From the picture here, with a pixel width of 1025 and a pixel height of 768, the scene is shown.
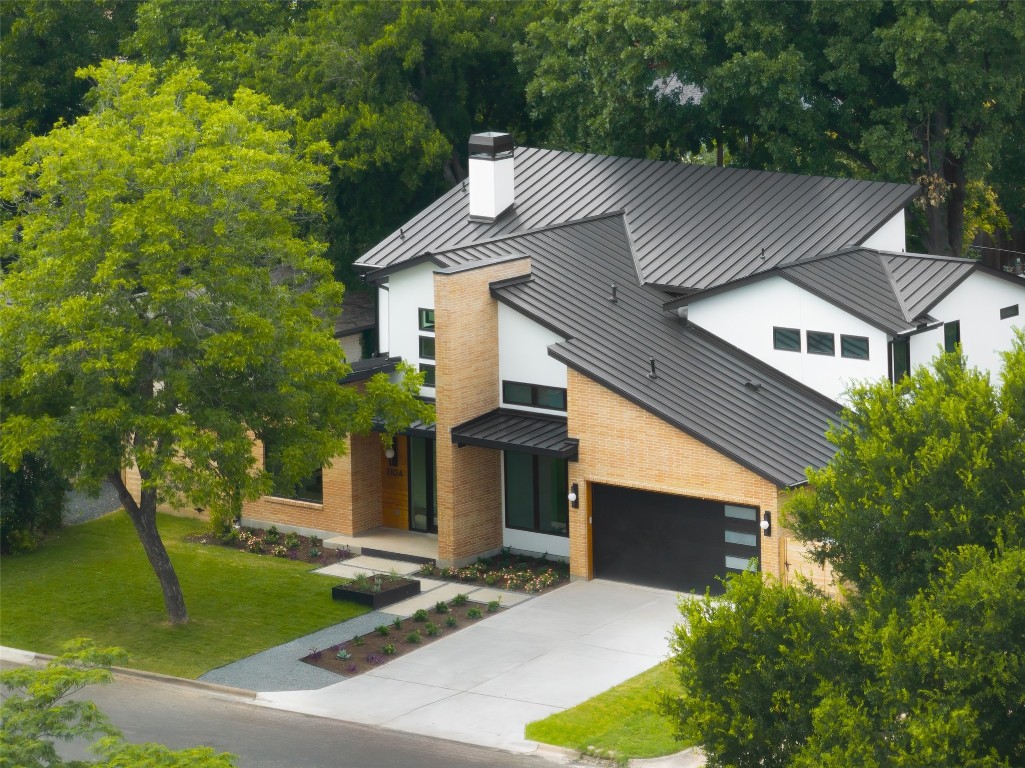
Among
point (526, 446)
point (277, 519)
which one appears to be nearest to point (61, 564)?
point (277, 519)

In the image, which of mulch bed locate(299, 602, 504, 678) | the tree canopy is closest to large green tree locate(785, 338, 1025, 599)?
the tree canopy

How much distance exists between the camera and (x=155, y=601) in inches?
1298

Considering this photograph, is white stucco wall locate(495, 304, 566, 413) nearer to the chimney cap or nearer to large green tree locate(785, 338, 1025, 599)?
the chimney cap

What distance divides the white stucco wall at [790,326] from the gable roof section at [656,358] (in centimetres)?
27

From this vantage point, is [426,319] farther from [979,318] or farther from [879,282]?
[979,318]

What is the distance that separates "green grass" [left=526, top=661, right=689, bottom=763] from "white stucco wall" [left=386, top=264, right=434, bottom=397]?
10602 millimetres

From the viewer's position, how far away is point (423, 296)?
3631 centimetres

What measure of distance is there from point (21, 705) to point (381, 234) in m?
33.7

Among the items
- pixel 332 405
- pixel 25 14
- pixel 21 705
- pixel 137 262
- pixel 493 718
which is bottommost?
pixel 493 718

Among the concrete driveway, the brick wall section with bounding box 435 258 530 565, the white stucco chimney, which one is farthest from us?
the white stucco chimney

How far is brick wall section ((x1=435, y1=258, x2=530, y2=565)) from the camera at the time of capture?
33.9 metres

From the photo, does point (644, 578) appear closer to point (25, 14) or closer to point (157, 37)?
point (157, 37)

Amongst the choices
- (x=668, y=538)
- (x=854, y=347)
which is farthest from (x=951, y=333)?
(x=668, y=538)

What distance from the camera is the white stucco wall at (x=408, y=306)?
119 ft
